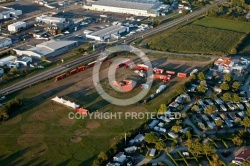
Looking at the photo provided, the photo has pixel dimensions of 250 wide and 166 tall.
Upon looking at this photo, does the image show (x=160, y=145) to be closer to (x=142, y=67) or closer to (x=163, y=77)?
(x=163, y=77)

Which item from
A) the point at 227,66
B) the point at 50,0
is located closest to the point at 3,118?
the point at 227,66

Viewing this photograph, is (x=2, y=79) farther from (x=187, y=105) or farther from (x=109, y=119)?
(x=187, y=105)

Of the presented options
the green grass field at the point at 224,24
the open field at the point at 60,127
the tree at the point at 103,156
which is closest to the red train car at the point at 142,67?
the open field at the point at 60,127

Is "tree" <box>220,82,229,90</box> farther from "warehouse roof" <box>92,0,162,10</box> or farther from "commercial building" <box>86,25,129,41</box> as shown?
"warehouse roof" <box>92,0,162,10</box>

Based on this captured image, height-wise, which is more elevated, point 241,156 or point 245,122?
point 245,122

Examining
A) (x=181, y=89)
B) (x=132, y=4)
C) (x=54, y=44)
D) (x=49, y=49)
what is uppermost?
(x=132, y=4)

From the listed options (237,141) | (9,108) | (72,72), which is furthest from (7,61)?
(237,141)
